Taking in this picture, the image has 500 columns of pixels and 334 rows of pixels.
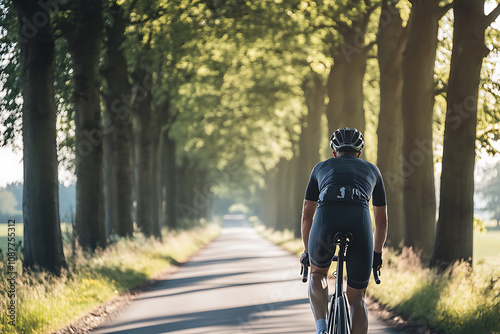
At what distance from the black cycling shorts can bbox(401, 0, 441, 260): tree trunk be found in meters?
10.4

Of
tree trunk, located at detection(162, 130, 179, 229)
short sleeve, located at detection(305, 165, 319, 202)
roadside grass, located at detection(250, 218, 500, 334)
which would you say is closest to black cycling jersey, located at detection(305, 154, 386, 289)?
short sleeve, located at detection(305, 165, 319, 202)

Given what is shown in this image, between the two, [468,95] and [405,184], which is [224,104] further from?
[468,95]

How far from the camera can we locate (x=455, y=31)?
1271 centimetres

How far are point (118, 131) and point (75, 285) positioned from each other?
404 inches

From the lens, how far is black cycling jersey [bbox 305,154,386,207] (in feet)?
18.2

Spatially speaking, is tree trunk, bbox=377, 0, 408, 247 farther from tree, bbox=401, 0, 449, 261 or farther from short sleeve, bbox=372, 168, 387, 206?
short sleeve, bbox=372, 168, 387, 206

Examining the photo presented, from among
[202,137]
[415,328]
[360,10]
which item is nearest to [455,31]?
[415,328]

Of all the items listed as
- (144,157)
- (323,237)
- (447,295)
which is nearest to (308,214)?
(323,237)

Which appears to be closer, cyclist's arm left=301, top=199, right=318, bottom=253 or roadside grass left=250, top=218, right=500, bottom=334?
cyclist's arm left=301, top=199, right=318, bottom=253

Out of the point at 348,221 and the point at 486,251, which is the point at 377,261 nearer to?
the point at 348,221

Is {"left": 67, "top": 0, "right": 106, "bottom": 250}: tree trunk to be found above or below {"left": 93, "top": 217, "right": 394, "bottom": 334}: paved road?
above

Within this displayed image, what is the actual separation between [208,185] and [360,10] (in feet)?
179

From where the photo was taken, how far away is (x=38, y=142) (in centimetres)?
1212

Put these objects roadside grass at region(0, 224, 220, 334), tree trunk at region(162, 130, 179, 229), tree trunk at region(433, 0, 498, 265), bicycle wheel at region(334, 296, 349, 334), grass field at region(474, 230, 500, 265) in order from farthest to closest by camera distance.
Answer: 1. tree trunk at region(162, 130, 179, 229)
2. grass field at region(474, 230, 500, 265)
3. tree trunk at region(433, 0, 498, 265)
4. roadside grass at region(0, 224, 220, 334)
5. bicycle wheel at region(334, 296, 349, 334)
